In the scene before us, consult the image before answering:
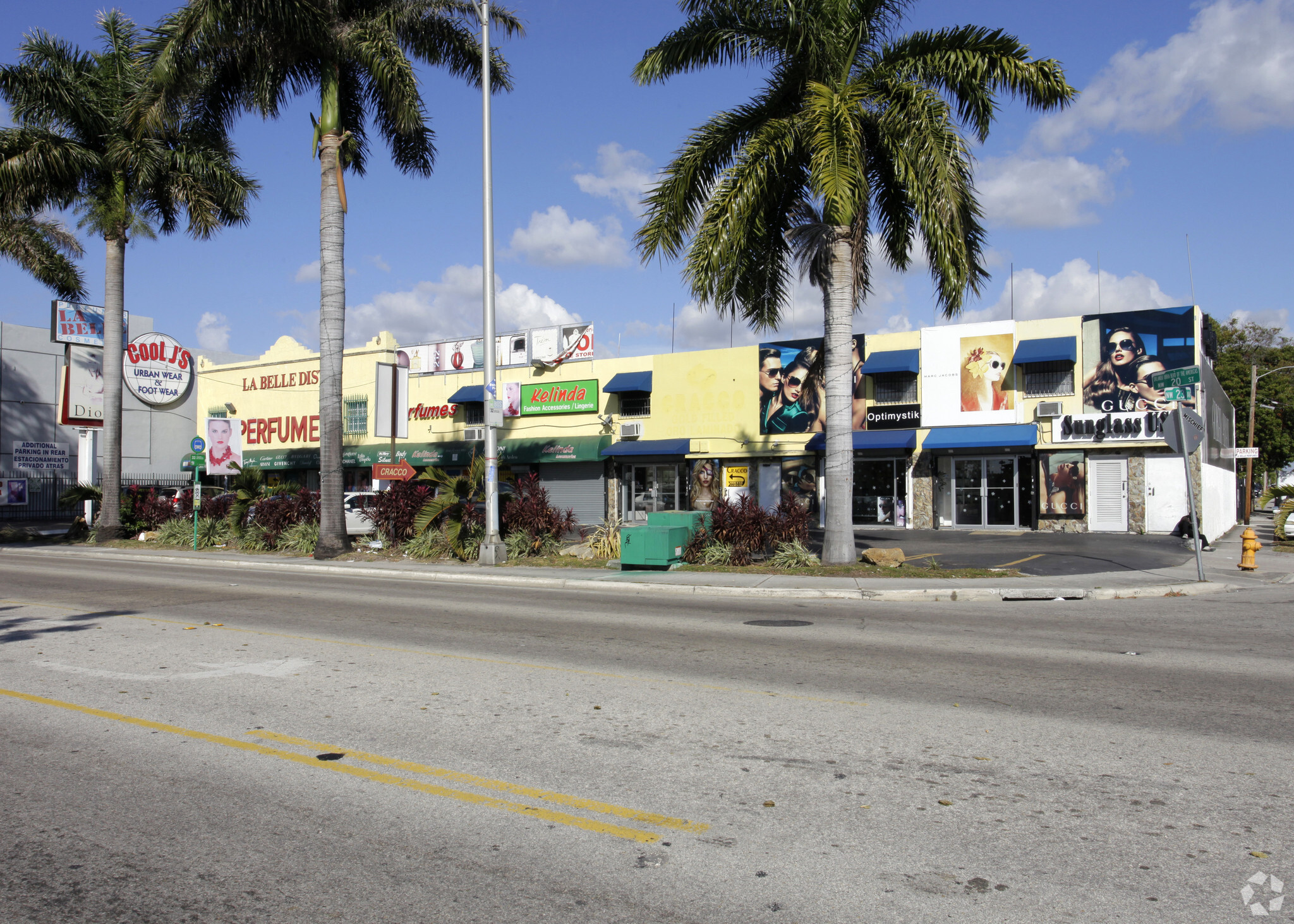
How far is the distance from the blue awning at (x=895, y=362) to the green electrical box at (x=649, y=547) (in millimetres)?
13131

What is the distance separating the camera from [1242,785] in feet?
15.9

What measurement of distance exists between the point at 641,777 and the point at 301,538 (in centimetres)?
2017

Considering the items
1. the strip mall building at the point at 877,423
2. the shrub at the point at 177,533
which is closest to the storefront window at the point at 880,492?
the strip mall building at the point at 877,423

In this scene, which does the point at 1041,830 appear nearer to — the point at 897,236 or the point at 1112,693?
→ the point at 1112,693

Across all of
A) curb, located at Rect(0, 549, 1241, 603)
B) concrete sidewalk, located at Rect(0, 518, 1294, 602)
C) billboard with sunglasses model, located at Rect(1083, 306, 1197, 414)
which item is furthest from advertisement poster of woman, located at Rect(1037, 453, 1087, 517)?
curb, located at Rect(0, 549, 1241, 603)

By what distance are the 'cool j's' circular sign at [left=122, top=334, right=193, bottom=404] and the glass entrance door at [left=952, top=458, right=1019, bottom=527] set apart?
31.2m

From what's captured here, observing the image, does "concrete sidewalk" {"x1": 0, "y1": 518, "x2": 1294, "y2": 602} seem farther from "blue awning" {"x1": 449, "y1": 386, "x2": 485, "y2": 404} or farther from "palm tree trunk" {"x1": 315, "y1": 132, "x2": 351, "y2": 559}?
"blue awning" {"x1": 449, "y1": 386, "x2": 485, "y2": 404}

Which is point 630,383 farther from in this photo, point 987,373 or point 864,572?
point 864,572

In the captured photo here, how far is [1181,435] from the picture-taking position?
15414 millimetres

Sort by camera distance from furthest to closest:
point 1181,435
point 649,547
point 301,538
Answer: point 301,538 → point 649,547 → point 1181,435

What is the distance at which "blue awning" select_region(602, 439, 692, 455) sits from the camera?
103 ft

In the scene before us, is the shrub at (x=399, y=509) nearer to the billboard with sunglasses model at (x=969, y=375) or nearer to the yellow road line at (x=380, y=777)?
the yellow road line at (x=380, y=777)

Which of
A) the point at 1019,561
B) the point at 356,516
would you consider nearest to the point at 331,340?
the point at 356,516

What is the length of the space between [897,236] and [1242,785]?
50.0 ft
